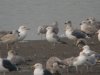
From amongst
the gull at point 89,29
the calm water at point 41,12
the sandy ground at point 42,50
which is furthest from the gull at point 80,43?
the calm water at point 41,12

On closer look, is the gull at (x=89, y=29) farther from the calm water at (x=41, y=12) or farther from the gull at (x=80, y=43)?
the calm water at (x=41, y=12)

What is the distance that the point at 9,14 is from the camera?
31.6m

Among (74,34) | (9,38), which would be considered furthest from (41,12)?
(9,38)

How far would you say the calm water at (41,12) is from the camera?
28250 mm

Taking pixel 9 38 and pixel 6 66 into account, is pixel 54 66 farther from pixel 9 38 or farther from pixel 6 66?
pixel 9 38

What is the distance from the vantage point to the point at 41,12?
31.9 metres

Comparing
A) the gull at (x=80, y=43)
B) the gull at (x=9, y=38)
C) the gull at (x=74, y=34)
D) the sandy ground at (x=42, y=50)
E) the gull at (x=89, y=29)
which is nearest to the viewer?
the sandy ground at (x=42, y=50)

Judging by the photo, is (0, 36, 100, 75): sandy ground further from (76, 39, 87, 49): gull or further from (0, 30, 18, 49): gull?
(0, 30, 18, 49): gull

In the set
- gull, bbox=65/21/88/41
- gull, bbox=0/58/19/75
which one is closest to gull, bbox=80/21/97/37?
gull, bbox=65/21/88/41

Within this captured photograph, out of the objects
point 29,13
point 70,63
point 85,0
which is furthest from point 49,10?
point 70,63

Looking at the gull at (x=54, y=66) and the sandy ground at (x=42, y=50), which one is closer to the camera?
the gull at (x=54, y=66)

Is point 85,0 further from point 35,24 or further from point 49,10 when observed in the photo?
point 35,24

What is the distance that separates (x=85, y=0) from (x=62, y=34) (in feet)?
48.0

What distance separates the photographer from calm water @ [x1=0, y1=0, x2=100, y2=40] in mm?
28250
